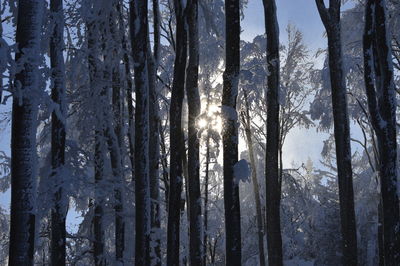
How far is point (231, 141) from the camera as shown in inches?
312

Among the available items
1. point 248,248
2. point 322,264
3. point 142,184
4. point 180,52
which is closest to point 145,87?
point 180,52

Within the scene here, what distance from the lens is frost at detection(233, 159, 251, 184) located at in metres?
7.56

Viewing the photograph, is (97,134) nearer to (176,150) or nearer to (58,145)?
(58,145)

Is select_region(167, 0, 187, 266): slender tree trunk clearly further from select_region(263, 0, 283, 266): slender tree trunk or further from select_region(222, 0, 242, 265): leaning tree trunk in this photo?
select_region(263, 0, 283, 266): slender tree trunk

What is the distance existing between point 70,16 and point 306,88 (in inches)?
464

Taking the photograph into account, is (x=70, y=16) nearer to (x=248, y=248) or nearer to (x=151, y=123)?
(x=151, y=123)

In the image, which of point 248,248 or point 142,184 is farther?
A: point 248,248

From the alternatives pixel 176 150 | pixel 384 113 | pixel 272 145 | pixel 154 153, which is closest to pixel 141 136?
pixel 176 150

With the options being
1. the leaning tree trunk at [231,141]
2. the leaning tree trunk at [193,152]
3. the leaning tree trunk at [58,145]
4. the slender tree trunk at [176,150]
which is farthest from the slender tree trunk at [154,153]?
the leaning tree trunk at [231,141]

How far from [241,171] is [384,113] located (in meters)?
3.39

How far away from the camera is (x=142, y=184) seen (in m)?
8.98

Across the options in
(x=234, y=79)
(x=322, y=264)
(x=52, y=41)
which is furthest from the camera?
(x=322, y=264)

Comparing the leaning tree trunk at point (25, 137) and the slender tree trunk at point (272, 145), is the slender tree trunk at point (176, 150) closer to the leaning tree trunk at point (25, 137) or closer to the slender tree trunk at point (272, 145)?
the slender tree trunk at point (272, 145)

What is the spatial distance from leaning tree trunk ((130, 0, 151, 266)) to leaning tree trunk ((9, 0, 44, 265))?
10.9 feet
